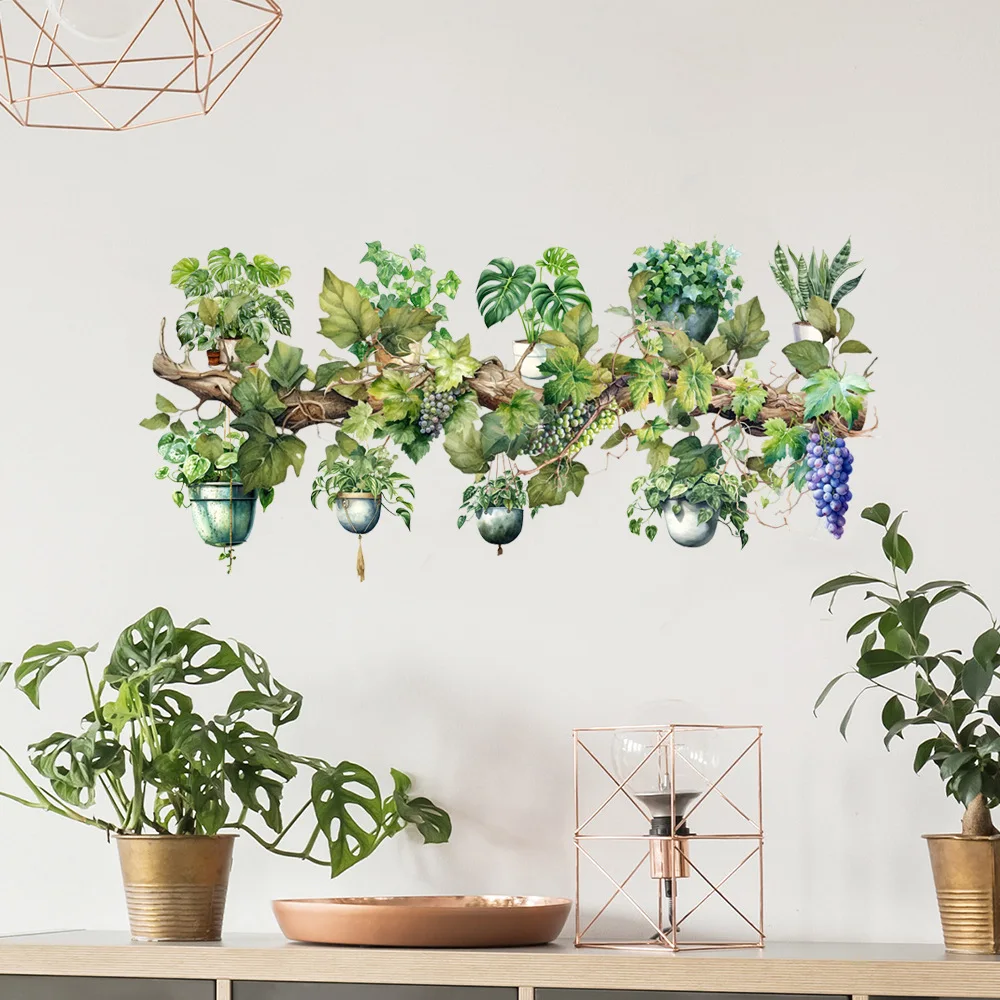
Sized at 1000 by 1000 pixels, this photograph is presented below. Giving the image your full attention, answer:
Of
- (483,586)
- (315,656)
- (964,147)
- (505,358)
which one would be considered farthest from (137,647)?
(964,147)

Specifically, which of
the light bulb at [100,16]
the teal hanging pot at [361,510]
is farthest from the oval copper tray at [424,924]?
the light bulb at [100,16]

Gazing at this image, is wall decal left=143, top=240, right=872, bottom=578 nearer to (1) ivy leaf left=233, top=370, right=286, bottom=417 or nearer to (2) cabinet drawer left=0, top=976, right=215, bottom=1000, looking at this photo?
(1) ivy leaf left=233, top=370, right=286, bottom=417

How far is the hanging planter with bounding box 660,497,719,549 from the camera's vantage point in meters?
1.80

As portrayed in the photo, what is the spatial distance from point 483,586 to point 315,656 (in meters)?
0.27

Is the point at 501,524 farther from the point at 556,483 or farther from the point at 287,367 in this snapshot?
the point at 287,367

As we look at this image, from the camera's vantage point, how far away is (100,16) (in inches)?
41.1

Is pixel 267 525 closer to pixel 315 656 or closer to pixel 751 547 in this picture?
pixel 315 656

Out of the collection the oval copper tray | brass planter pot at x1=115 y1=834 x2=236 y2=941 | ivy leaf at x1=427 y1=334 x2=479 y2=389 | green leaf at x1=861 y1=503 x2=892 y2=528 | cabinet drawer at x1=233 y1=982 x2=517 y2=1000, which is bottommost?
cabinet drawer at x1=233 y1=982 x2=517 y2=1000

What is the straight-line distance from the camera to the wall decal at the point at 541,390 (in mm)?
1792

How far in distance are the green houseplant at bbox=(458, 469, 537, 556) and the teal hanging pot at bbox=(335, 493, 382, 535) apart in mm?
125

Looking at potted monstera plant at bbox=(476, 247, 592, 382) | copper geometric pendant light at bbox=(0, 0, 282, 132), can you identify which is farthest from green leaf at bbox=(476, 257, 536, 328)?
copper geometric pendant light at bbox=(0, 0, 282, 132)

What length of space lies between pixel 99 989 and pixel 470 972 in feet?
1.51

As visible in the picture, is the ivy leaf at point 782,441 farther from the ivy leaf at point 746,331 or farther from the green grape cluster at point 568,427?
the green grape cluster at point 568,427

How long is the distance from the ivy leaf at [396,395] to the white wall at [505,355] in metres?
0.08
